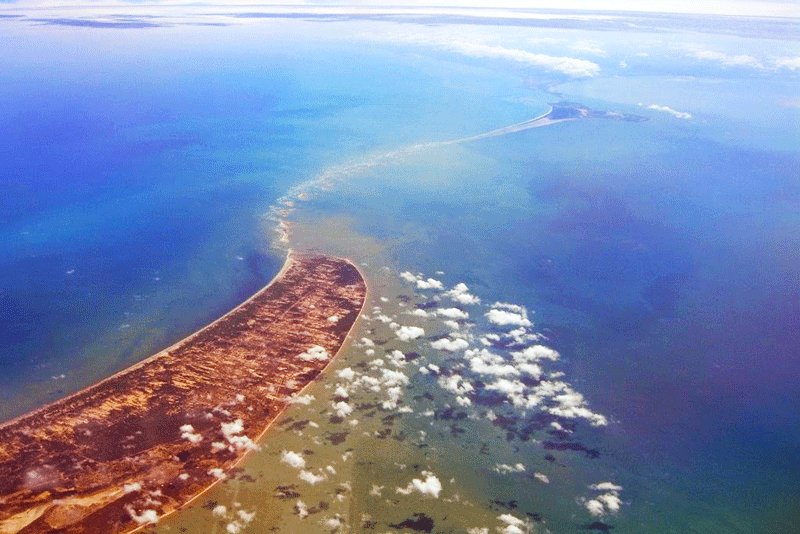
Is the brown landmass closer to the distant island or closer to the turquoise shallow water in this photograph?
the turquoise shallow water

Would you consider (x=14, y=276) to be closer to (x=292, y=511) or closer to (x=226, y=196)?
(x=226, y=196)

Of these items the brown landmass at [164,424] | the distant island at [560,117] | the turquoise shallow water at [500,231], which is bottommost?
the brown landmass at [164,424]

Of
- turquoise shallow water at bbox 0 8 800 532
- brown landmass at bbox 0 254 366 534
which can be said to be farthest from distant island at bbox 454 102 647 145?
brown landmass at bbox 0 254 366 534

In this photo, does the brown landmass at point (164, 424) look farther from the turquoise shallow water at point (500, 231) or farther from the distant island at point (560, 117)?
the distant island at point (560, 117)

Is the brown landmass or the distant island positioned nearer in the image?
the brown landmass

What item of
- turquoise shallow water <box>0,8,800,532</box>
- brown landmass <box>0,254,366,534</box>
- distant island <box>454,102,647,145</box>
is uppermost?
distant island <box>454,102,647,145</box>

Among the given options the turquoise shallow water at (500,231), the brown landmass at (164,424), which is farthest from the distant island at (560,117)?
the brown landmass at (164,424)
